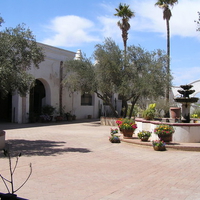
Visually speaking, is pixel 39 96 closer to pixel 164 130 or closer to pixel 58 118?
pixel 58 118

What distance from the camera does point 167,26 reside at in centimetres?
2662

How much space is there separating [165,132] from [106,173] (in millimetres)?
4676

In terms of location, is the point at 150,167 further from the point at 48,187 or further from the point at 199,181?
the point at 48,187

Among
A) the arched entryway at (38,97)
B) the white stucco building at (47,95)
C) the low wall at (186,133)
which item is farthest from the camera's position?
the arched entryway at (38,97)

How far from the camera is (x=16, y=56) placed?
10047mm

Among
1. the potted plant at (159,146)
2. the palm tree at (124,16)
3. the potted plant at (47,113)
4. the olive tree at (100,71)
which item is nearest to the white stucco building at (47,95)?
the potted plant at (47,113)

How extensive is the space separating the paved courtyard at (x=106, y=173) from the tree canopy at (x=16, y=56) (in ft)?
8.12

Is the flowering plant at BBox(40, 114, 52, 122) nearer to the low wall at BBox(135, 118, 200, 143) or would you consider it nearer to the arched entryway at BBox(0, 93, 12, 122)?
the arched entryway at BBox(0, 93, 12, 122)

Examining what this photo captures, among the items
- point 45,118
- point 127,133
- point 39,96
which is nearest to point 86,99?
point 39,96

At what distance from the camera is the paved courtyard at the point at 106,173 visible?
520cm

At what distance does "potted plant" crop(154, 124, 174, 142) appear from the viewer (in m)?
10.8

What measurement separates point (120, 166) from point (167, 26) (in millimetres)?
21918

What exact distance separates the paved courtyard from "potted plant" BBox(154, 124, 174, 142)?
66 centimetres

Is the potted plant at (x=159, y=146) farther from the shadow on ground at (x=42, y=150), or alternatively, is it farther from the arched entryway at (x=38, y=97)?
the arched entryway at (x=38, y=97)
